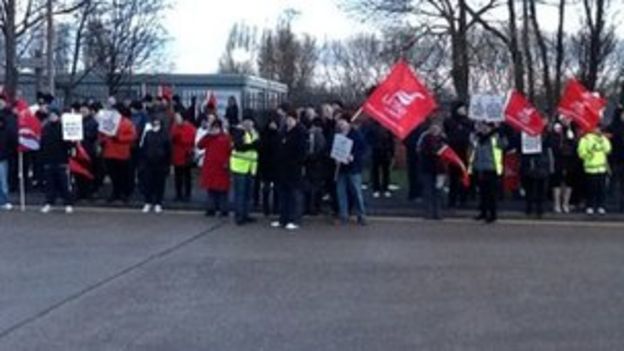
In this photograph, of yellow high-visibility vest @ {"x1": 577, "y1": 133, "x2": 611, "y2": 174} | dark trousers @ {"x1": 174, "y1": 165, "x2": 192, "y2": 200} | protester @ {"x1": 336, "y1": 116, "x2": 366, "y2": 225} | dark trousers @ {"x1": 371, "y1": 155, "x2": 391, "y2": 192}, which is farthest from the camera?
dark trousers @ {"x1": 371, "y1": 155, "x2": 391, "y2": 192}

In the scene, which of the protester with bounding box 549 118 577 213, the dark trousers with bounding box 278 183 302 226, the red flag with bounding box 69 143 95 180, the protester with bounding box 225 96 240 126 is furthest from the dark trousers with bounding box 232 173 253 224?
the protester with bounding box 549 118 577 213

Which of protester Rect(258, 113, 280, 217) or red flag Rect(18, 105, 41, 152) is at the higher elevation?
red flag Rect(18, 105, 41, 152)

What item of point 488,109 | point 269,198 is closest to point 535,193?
point 488,109

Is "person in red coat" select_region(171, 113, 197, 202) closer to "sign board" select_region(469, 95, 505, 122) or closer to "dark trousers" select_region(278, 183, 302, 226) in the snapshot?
"dark trousers" select_region(278, 183, 302, 226)

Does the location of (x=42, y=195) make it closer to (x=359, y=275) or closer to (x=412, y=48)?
(x=359, y=275)

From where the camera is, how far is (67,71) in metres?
57.6

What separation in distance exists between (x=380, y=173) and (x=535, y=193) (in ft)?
14.8

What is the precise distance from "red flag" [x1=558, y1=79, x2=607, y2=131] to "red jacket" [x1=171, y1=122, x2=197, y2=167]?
7044 mm

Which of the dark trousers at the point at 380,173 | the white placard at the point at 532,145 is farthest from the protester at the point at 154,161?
the white placard at the point at 532,145

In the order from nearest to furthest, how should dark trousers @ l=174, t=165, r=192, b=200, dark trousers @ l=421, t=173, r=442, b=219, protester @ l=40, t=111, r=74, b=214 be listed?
dark trousers @ l=421, t=173, r=442, b=219 → protester @ l=40, t=111, r=74, b=214 → dark trousers @ l=174, t=165, r=192, b=200

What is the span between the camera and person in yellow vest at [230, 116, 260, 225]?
21.2 metres

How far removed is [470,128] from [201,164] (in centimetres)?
504

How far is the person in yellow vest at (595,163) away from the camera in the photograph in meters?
22.9

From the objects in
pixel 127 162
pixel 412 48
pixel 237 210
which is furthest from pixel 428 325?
pixel 412 48
